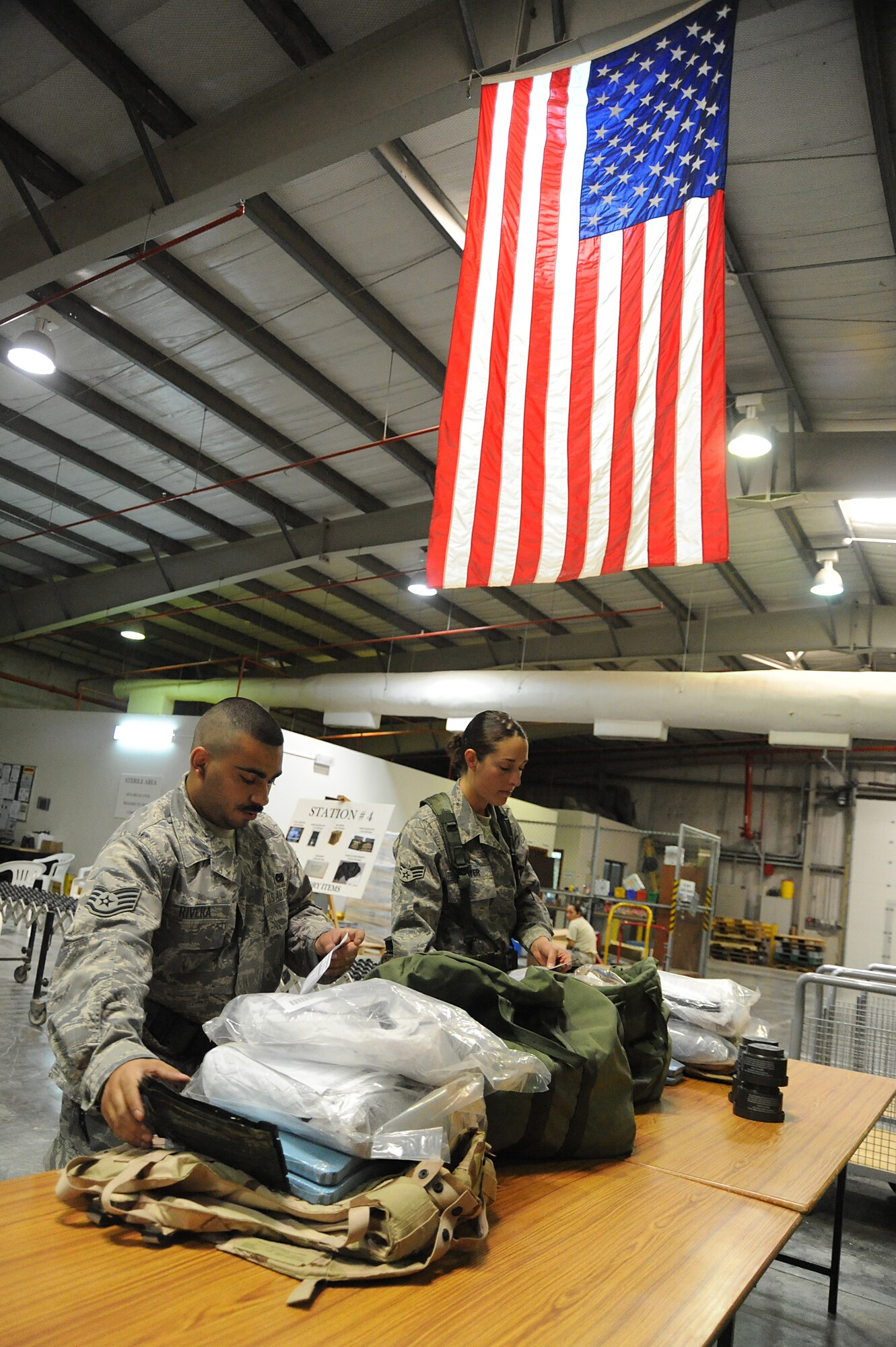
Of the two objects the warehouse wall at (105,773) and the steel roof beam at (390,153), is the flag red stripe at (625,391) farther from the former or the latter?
the warehouse wall at (105,773)

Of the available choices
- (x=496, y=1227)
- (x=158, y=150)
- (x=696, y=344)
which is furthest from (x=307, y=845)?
(x=496, y=1227)

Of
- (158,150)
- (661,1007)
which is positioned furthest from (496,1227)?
(158,150)

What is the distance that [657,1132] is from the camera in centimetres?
184

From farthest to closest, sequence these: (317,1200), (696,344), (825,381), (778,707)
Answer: (778,707) → (825,381) → (696,344) → (317,1200)

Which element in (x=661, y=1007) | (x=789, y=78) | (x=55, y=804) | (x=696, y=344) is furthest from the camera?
(x=55, y=804)

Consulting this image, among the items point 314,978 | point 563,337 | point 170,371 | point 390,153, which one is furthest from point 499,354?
point 170,371

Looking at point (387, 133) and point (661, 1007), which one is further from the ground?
point (387, 133)

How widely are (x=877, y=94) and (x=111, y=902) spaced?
4758 millimetres

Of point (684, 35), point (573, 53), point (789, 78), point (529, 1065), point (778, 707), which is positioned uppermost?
point (789, 78)

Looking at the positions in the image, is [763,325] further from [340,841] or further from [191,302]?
[340,841]

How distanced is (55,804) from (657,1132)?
13937mm

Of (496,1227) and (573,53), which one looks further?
(573,53)

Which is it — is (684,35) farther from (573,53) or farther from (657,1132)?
(657,1132)

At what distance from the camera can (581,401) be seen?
349cm
